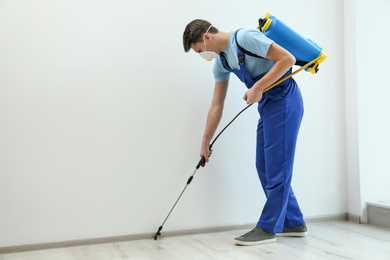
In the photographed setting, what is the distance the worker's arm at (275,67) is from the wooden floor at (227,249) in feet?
2.62

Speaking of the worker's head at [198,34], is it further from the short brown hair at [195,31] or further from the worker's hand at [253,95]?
the worker's hand at [253,95]

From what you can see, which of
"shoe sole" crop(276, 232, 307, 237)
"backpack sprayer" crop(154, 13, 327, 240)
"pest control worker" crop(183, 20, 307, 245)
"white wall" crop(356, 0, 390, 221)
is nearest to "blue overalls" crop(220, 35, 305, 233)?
"pest control worker" crop(183, 20, 307, 245)

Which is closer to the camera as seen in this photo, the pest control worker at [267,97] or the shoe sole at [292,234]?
the pest control worker at [267,97]

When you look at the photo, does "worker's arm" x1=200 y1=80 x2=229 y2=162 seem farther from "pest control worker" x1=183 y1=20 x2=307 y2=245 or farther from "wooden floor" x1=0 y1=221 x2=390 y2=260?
"wooden floor" x1=0 y1=221 x2=390 y2=260

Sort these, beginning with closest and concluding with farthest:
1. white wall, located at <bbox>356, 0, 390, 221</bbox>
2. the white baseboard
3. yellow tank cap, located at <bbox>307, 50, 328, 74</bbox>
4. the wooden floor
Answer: the wooden floor
the white baseboard
yellow tank cap, located at <bbox>307, 50, 328, 74</bbox>
white wall, located at <bbox>356, 0, 390, 221</bbox>

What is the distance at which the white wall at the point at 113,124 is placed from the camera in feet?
7.11

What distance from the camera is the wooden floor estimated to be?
2031mm

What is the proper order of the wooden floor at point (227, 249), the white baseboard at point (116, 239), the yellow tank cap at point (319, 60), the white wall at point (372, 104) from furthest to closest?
the white wall at point (372, 104) < the yellow tank cap at point (319, 60) < the white baseboard at point (116, 239) < the wooden floor at point (227, 249)

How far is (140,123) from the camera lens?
241 centimetres

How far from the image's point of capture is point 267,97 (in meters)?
2.27

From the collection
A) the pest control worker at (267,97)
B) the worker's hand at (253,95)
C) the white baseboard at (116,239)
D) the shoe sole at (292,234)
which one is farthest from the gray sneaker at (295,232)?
the worker's hand at (253,95)

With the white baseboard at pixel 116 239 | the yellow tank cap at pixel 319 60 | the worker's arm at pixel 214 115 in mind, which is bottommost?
the white baseboard at pixel 116 239

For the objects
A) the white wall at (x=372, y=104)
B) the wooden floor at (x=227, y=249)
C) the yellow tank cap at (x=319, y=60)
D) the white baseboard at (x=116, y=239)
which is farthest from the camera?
the white wall at (x=372, y=104)

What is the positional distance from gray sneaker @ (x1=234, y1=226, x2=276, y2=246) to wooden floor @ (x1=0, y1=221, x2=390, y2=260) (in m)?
0.03
